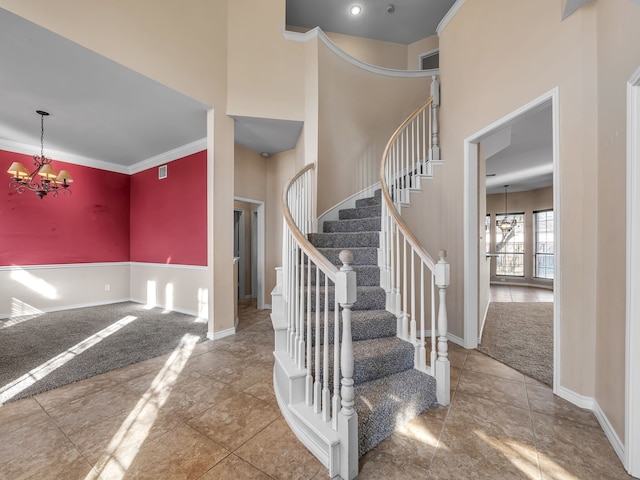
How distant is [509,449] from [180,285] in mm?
4932

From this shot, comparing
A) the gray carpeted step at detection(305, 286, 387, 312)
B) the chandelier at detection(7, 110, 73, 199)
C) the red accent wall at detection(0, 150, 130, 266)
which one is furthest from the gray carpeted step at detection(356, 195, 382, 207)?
the red accent wall at detection(0, 150, 130, 266)

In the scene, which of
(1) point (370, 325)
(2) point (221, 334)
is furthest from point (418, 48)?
(2) point (221, 334)

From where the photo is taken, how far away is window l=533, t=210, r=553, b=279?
8.43m

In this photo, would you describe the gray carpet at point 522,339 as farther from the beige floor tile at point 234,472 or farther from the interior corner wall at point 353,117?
the interior corner wall at point 353,117

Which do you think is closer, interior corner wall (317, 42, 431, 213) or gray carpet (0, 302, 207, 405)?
gray carpet (0, 302, 207, 405)

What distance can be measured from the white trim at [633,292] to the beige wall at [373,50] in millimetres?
5166

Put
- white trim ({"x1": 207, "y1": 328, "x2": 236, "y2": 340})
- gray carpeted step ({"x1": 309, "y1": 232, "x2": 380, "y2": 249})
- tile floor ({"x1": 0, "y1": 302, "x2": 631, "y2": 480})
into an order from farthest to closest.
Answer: white trim ({"x1": 207, "y1": 328, "x2": 236, "y2": 340}) < gray carpeted step ({"x1": 309, "y1": 232, "x2": 380, "y2": 249}) < tile floor ({"x1": 0, "y1": 302, "x2": 631, "y2": 480})

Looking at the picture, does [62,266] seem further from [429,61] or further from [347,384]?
[429,61]

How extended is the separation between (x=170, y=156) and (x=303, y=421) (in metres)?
5.23

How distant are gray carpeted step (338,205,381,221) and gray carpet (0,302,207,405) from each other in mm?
2546

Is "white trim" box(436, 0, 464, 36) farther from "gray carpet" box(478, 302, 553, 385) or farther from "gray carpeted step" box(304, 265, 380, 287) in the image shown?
"gray carpet" box(478, 302, 553, 385)

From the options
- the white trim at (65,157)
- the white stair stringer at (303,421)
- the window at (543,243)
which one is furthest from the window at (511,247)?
the white trim at (65,157)

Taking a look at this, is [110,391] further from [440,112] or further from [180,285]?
[440,112]

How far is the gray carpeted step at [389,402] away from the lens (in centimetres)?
163
